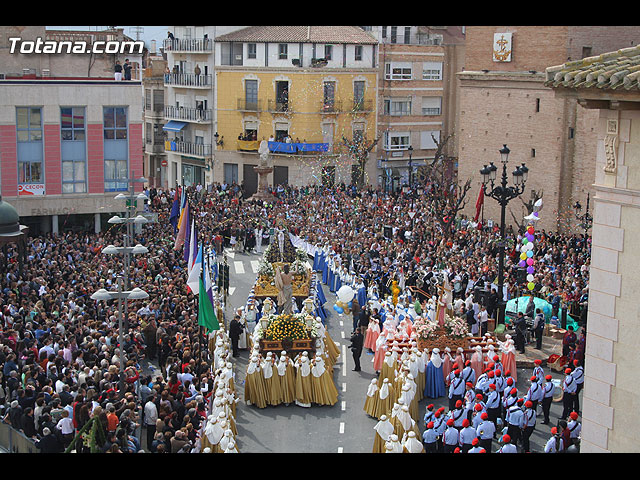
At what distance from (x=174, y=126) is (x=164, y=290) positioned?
35.7 meters

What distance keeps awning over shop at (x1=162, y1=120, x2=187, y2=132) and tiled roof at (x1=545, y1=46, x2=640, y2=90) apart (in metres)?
50.0

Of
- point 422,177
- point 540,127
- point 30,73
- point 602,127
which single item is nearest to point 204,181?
point 422,177

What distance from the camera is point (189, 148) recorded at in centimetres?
6000

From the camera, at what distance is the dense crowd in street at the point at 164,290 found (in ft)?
53.3

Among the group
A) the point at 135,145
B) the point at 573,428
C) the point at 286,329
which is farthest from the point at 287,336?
the point at 135,145

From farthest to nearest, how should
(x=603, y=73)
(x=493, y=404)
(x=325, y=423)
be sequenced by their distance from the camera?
(x=325, y=423) → (x=493, y=404) → (x=603, y=73)

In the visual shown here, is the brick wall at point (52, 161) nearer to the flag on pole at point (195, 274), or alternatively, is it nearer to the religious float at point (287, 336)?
the flag on pole at point (195, 274)

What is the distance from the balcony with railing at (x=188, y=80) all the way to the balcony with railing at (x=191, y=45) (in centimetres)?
153

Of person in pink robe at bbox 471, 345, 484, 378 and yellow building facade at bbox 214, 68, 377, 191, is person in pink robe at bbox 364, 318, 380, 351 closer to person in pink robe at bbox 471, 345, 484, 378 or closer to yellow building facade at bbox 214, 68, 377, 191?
person in pink robe at bbox 471, 345, 484, 378

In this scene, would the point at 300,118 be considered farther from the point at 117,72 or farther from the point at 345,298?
the point at 345,298

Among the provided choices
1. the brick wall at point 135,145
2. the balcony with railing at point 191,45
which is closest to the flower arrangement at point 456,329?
the brick wall at point 135,145

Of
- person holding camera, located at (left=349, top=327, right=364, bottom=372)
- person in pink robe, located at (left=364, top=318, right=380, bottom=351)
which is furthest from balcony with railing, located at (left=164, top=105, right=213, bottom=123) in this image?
person holding camera, located at (left=349, top=327, right=364, bottom=372)

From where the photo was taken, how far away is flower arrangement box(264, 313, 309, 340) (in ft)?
70.5

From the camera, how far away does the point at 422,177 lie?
55.8m
